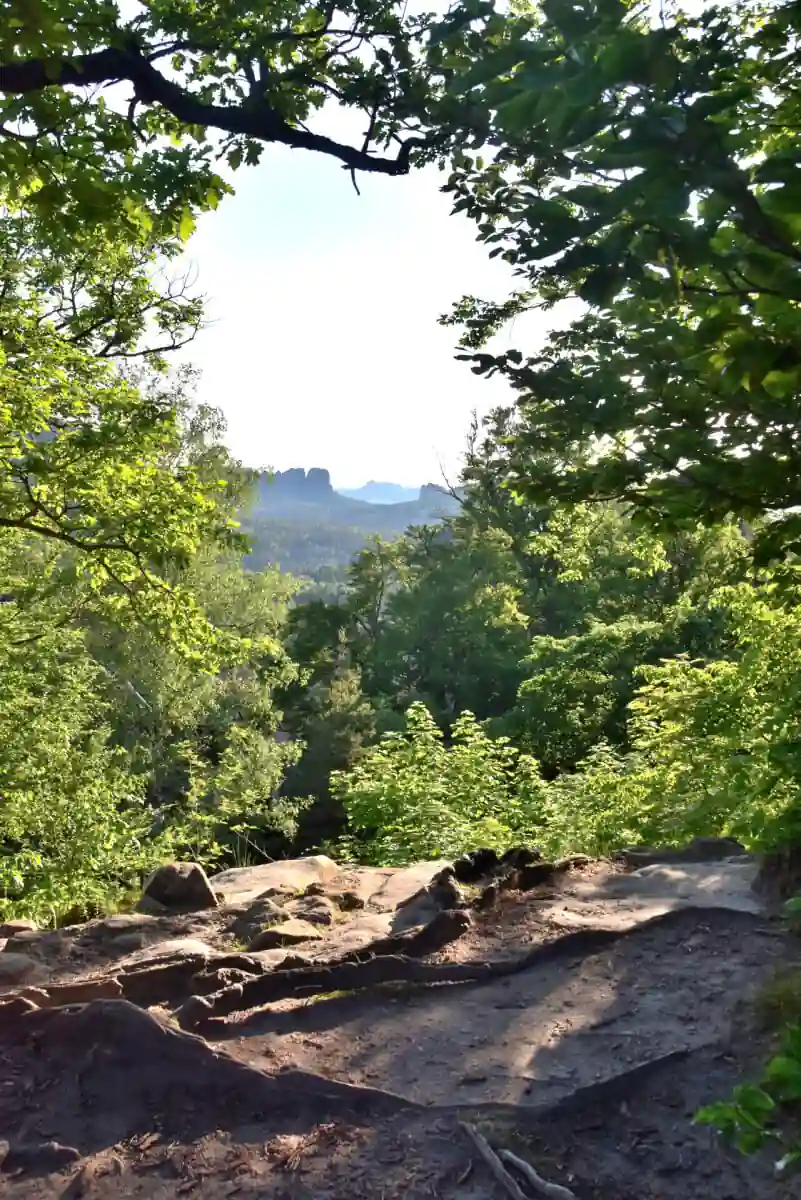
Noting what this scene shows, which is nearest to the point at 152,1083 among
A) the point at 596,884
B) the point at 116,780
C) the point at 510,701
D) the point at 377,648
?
the point at 596,884

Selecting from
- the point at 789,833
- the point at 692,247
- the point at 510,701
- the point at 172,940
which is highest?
the point at 692,247

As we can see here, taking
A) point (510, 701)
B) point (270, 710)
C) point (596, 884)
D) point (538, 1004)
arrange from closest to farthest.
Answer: point (538, 1004) → point (596, 884) → point (270, 710) → point (510, 701)

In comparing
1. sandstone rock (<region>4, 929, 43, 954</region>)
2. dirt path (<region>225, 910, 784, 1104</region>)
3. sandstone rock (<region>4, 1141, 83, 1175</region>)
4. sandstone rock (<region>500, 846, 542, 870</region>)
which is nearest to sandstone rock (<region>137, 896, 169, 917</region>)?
sandstone rock (<region>4, 929, 43, 954</region>)

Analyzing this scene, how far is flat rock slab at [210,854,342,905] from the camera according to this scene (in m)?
8.80

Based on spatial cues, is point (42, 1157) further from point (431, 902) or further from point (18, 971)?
point (431, 902)

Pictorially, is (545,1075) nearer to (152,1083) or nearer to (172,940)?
(152,1083)

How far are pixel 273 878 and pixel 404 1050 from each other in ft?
16.6

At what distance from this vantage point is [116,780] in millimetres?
12508

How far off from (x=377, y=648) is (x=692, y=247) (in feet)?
109

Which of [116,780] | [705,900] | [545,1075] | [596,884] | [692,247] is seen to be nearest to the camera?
[692,247]

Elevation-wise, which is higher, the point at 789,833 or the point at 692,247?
the point at 692,247

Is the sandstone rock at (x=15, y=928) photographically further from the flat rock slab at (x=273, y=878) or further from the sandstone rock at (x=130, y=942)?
the flat rock slab at (x=273, y=878)

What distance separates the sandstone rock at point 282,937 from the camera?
6707 millimetres

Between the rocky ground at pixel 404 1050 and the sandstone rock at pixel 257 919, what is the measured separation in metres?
0.08
